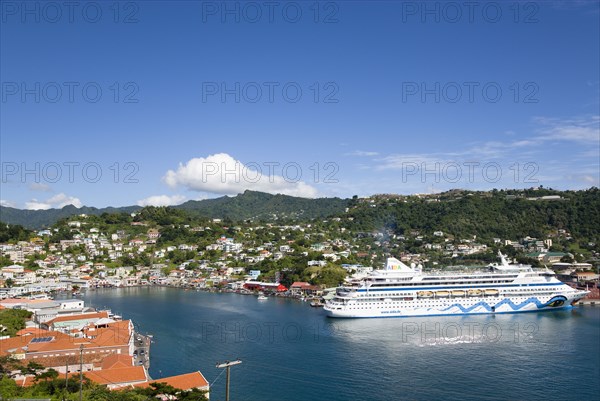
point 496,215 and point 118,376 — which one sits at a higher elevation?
point 496,215

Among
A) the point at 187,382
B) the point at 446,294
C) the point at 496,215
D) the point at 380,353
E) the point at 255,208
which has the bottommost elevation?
A: the point at 380,353

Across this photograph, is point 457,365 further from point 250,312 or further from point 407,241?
point 407,241

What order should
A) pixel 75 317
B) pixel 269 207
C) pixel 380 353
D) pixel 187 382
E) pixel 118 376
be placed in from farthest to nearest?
1. pixel 269 207
2. pixel 75 317
3. pixel 380 353
4. pixel 118 376
5. pixel 187 382

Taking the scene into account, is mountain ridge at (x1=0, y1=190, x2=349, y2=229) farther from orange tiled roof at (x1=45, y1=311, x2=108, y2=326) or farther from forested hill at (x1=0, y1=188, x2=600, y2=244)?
orange tiled roof at (x1=45, y1=311, x2=108, y2=326)

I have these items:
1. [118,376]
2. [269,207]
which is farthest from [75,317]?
[269,207]

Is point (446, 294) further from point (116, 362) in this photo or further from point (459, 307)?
point (116, 362)

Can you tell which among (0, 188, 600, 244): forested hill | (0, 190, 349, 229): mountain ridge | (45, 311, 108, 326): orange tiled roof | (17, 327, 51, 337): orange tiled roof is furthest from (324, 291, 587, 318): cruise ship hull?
(0, 190, 349, 229): mountain ridge

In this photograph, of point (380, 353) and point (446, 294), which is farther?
point (446, 294)

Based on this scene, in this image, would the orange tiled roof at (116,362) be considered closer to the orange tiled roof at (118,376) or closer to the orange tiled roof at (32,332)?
the orange tiled roof at (118,376)

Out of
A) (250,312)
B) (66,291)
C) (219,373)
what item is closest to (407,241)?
(250,312)
